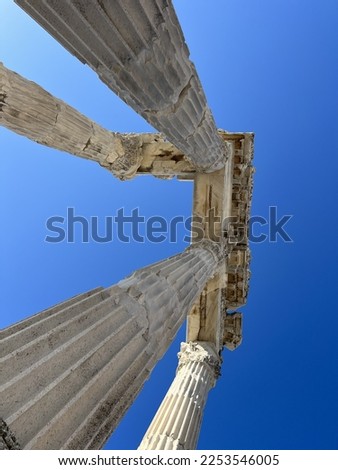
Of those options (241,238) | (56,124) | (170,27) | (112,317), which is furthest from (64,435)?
(241,238)

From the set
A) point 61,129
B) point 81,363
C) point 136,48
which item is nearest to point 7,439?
point 81,363

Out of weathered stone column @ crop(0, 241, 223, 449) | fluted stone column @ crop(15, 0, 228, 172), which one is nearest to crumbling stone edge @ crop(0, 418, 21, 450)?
weathered stone column @ crop(0, 241, 223, 449)

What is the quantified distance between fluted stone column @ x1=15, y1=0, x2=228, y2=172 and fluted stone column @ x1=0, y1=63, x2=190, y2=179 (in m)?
3.38

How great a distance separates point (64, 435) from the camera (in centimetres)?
386

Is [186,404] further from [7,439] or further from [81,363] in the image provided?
[7,439]

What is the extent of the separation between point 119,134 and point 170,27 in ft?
34.1

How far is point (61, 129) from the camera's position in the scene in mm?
11406

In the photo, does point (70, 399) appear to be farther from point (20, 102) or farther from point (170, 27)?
point (20, 102)

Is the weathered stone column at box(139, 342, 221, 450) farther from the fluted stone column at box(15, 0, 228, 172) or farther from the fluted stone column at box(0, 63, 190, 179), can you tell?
the fluted stone column at box(0, 63, 190, 179)

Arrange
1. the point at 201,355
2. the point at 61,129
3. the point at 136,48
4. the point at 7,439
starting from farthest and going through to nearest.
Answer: the point at 201,355, the point at 61,129, the point at 136,48, the point at 7,439

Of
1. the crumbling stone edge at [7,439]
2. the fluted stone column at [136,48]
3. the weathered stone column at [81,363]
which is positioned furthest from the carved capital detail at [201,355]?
the crumbling stone edge at [7,439]

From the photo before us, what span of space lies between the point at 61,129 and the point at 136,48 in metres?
6.06

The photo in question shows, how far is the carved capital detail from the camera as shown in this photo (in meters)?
15.7
